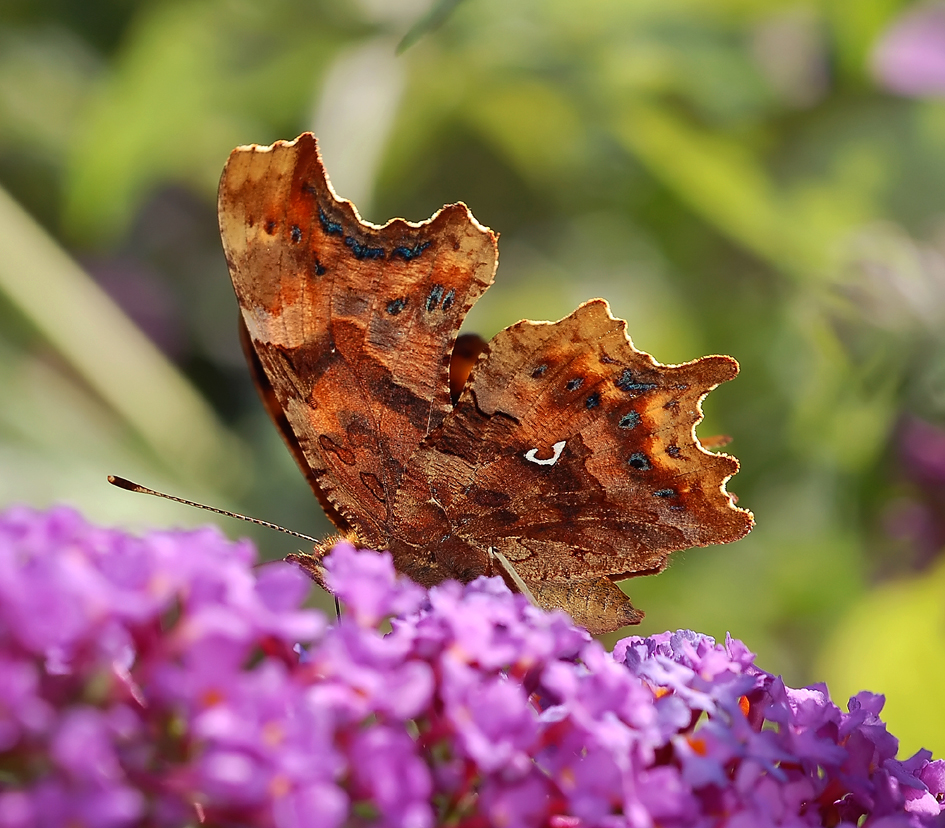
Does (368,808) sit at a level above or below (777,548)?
below

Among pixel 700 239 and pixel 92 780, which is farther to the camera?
pixel 700 239

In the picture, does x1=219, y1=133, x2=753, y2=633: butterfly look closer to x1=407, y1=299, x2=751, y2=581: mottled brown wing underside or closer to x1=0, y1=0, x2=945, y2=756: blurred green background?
x1=407, y1=299, x2=751, y2=581: mottled brown wing underside

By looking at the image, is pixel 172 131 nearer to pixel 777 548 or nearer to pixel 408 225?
pixel 408 225

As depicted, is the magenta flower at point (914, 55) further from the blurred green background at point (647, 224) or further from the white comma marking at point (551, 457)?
the white comma marking at point (551, 457)

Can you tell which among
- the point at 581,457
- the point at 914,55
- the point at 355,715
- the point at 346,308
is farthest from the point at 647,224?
the point at 355,715

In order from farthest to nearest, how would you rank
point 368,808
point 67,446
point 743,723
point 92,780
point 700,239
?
point 700,239 < point 67,446 < point 743,723 < point 368,808 < point 92,780

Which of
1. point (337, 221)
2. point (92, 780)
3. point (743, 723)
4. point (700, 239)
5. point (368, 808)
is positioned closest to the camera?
point (92, 780)

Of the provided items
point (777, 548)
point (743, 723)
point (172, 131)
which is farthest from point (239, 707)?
point (777, 548)

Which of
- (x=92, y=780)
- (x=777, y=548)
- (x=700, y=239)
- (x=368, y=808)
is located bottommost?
(x=92, y=780)
